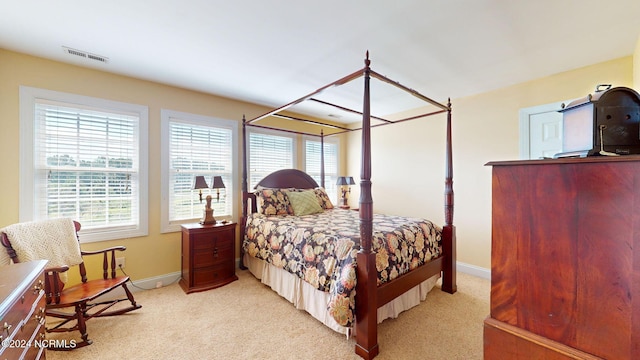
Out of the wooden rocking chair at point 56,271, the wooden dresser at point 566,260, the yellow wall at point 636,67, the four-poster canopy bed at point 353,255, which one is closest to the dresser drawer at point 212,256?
the four-poster canopy bed at point 353,255

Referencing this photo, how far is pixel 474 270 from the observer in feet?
11.0

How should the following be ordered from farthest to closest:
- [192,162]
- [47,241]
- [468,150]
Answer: [468,150] → [192,162] → [47,241]

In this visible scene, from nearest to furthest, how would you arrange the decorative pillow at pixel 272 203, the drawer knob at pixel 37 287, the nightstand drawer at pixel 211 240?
the drawer knob at pixel 37 287 → the nightstand drawer at pixel 211 240 → the decorative pillow at pixel 272 203

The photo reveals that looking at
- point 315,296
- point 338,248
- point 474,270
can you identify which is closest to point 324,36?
point 338,248

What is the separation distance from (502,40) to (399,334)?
263cm

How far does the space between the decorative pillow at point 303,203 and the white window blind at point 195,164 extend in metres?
0.93

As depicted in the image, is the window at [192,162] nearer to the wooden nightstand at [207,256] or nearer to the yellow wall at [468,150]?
the wooden nightstand at [207,256]

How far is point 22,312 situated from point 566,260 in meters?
2.06

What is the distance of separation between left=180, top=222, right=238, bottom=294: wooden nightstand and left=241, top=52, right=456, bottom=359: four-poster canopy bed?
0.99 ft

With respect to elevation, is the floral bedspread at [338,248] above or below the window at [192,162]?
below

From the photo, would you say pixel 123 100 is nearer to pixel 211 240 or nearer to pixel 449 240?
pixel 211 240

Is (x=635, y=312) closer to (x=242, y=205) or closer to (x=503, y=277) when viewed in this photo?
(x=503, y=277)

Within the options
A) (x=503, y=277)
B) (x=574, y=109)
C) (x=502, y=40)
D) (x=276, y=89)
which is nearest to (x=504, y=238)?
(x=503, y=277)

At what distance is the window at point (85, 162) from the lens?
2.37m
